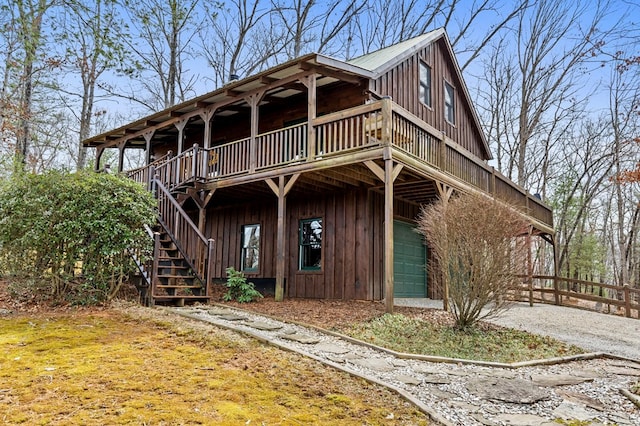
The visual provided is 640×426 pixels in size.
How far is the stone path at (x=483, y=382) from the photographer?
4086 millimetres

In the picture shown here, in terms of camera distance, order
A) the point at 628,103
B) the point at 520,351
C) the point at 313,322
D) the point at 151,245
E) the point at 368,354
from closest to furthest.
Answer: the point at 368,354 → the point at 520,351 → the point at 313,322 → the point at 151,245 → the point at 628,103

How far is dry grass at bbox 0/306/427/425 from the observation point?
11.1 ft

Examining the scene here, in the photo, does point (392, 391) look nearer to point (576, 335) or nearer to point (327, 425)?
point (327, 425)

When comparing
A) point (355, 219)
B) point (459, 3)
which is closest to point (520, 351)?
point (355, 219)

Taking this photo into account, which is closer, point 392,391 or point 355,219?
point 392,391

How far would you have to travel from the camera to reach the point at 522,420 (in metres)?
3.92

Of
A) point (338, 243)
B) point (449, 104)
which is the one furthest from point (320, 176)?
point (449, 104)

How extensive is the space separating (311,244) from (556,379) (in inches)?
299

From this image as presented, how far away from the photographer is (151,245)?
862 centimetres

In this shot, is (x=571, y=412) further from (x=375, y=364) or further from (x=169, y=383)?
(x=169, y=383)

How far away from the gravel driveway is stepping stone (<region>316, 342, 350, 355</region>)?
3.78m

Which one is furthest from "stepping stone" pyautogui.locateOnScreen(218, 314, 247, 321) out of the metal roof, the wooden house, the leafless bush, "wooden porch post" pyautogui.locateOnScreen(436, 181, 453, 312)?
the metal roof

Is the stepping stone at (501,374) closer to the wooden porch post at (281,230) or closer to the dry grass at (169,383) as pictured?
the dry grass at (169,383)

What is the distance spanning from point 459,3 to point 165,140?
17109mm
